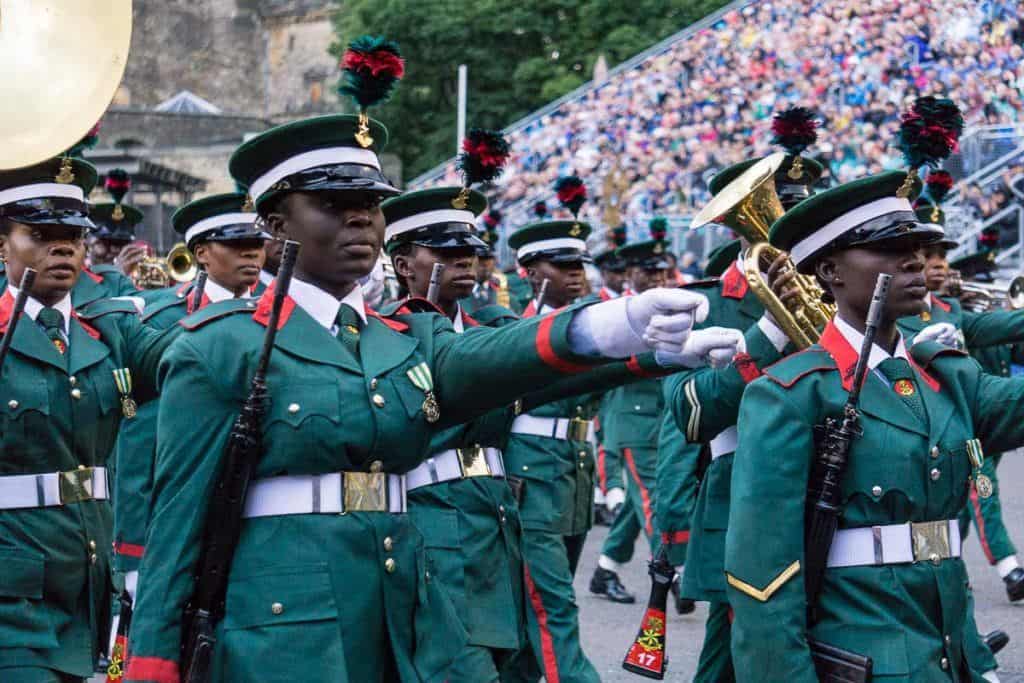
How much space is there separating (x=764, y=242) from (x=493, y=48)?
115ft

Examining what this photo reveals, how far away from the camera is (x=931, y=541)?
4477 millimetres

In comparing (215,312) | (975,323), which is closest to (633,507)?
(975,323)

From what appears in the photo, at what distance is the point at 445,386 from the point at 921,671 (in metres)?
1.40

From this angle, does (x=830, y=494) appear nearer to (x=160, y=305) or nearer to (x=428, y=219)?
(x=428, y=219)

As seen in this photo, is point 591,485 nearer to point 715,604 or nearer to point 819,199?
point 715,604

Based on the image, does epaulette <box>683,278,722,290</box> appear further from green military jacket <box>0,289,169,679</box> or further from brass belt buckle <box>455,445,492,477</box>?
green military jacket <box>0,289,169,679</box>

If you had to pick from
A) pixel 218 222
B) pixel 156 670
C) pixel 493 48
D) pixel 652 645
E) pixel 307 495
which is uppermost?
pixel 493 48

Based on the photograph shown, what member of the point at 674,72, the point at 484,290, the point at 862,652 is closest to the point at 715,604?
the point at 862,652

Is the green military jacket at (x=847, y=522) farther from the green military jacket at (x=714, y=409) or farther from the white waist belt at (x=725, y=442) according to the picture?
the white waist belt at (x=725, y=442)

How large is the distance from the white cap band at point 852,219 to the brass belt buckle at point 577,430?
378 cm

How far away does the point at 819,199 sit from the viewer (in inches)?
185

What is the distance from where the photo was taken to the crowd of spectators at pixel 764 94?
24.5 meters

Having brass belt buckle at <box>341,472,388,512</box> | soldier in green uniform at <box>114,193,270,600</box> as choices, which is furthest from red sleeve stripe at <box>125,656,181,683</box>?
soldier in green uniform at <box>114,193,270,600</box>

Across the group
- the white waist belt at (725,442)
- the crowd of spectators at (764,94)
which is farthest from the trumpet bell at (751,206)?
the crowd of spectators at (764,94)
